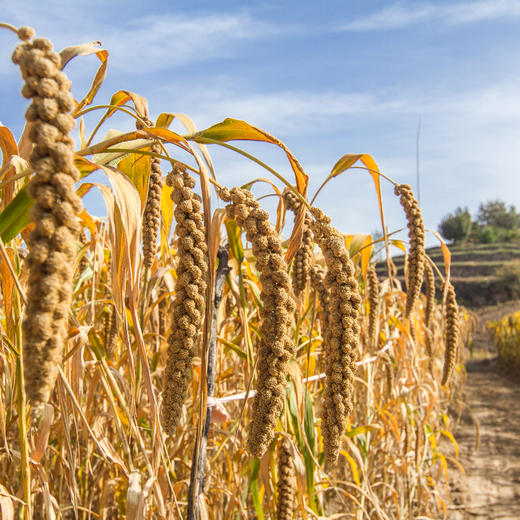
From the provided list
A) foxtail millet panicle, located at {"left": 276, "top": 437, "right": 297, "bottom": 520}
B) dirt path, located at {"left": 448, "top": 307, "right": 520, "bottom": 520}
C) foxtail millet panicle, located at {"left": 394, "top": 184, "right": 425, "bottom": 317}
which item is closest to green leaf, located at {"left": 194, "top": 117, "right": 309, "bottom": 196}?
foxtail millet panicle, located at {"left": 394, "top": 184, "right": 425, "bottom": 317}

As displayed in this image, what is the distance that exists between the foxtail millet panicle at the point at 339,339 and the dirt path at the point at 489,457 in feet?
8.61

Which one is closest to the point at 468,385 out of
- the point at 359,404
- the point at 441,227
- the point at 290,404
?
the point at 359,404

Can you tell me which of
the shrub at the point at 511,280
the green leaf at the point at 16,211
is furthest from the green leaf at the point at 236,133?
the shrub at the point at 511,280

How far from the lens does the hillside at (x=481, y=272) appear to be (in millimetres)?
24000

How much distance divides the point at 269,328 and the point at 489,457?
448 centimetres

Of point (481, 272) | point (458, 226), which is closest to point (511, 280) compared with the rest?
point (481, 272)

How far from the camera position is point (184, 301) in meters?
0.55

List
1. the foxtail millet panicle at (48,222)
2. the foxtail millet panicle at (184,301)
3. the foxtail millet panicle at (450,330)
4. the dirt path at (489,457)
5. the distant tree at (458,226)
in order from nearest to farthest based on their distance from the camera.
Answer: the foxtail millet panicle at (48,222) < the foxtail millet panicle at (184,301) < the foxtail millet panicle at (450,330) < the dirt path at (489,457) < the distant tree at (458,226)

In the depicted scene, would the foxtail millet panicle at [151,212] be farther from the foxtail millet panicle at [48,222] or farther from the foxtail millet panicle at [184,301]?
the foxtail millet panicle at [48,222]

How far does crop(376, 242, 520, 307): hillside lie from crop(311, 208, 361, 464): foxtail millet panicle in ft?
66.7

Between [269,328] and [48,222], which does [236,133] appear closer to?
[269,328]

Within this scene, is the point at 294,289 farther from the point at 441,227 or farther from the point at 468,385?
the point at 441,227

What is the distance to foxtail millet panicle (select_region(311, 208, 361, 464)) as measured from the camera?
2.02 ft

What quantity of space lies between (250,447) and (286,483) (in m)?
0.59
